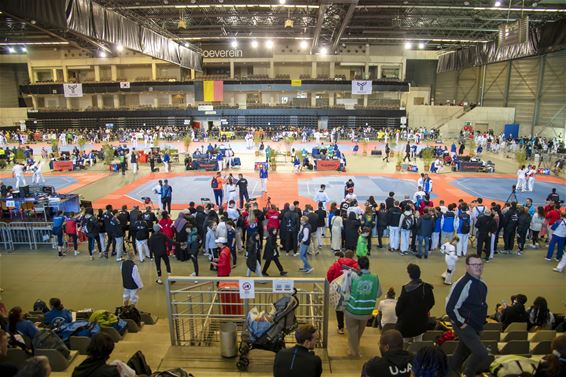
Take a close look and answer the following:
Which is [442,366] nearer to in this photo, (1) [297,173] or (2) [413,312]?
(2) [413,312]

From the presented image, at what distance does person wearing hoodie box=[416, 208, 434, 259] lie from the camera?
1183 cm

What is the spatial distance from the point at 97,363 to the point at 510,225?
1282 cm

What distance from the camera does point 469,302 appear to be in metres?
4.54

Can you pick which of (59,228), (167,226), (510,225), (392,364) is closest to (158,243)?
(167,226)

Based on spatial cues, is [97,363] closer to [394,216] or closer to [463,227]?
[394,216]

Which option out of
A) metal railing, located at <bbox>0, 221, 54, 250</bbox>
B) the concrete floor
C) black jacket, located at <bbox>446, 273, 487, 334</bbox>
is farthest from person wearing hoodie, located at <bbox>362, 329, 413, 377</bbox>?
metal railing, located at <bbox>0, 221, 54, 250</bbox>

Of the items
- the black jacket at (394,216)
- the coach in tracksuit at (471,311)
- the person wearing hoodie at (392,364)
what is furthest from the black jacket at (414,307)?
the black jacket at (394,216)

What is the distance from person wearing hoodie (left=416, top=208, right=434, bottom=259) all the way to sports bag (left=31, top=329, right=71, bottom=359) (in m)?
9.81

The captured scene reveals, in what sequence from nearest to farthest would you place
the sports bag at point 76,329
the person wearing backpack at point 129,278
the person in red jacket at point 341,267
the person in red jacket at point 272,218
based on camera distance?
1. the sports bag at point 76,329
2. the person in red jacket at point 341,267
3. the person wearing backpack at point 129,278
4. the person in red jacket at point 272,218

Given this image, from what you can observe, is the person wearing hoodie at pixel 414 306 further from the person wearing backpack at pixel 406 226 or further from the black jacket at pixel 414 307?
the person wearing backpack at pixel 406 226

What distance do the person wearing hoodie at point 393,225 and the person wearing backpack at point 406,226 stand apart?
0.17m

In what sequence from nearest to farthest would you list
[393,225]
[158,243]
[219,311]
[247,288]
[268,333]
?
[268,333], [247,288], [219,311], [158,243], [393,225]

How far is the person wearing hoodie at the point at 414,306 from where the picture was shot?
17.2ft

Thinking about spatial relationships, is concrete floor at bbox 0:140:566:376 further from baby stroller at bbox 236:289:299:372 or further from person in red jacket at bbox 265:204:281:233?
person in red jacket at bbox 265:204:281:233
